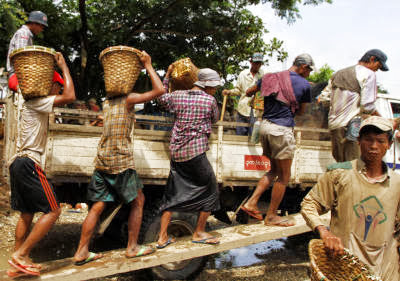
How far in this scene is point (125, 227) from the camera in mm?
3816

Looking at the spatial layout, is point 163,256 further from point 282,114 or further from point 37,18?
point 37,18

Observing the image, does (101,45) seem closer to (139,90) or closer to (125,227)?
(139,90)

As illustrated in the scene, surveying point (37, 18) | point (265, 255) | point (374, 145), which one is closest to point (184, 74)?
point (37, 18)

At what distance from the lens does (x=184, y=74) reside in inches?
139

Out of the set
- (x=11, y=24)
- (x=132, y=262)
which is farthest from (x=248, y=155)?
(x=11, y=24)

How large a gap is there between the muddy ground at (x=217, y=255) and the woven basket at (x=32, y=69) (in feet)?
6.94

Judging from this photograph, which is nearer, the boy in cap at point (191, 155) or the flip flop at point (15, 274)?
the flip flop at point (15, 274)

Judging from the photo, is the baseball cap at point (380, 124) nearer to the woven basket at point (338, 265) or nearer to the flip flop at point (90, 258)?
the woven basket at point (338, 265)

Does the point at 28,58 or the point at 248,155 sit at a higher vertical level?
the point at 28,58

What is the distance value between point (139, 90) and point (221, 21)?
3160 millimetres

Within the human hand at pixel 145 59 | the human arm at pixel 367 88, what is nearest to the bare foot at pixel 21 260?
the human hand at pixel 145 59

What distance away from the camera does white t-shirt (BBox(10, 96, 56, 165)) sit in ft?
8.96

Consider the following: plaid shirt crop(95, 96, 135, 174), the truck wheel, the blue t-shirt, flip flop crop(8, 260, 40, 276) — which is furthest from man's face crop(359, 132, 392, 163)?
flip flop crop(8, 260, 40, 276)

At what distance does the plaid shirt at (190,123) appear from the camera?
3260 millimetres
